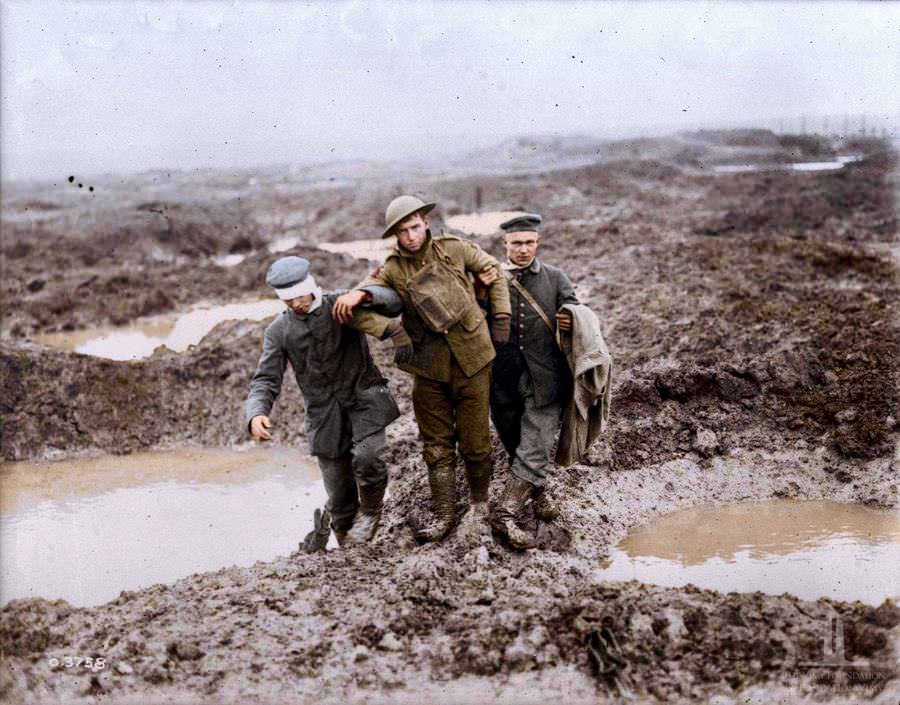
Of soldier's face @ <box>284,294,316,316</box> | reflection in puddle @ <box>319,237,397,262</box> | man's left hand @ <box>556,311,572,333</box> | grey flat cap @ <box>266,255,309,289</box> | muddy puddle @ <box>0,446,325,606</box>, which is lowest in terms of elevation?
muddy puddle @ <box>0,446,325,606</box>

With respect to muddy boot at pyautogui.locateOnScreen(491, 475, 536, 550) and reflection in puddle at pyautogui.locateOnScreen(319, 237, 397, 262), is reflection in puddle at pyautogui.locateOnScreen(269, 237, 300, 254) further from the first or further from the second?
muddy boot at pyautogui.locateOnScreen(491, 475, 536, 550)

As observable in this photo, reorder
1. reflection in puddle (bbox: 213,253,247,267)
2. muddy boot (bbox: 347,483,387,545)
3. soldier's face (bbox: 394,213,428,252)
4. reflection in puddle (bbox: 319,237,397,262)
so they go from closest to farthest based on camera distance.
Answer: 1. soldier's face (bbox: 394,213,428,252)
2. muddy boot (bbox: 347,483,387,545)
3. reflection in puddle (bbox: 319,237,397,262)
4. reflection in puddle (bbox: 213,253,247,267)

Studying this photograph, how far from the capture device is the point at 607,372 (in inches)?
184

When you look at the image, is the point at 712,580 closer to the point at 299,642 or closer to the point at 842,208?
the point at 299,642

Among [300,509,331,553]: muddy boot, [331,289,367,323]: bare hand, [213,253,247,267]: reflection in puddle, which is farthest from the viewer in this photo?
[213,253,247,267]: reflection in puddle

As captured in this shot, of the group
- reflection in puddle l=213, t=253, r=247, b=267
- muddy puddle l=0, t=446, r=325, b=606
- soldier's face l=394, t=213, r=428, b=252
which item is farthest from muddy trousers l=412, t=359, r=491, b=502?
reflection in puddle l=213, t=253, r=247, b=267

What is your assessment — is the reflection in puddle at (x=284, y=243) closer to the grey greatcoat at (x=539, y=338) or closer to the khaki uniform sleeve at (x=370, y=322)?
the grey greatcoat at (x=539, y=338)

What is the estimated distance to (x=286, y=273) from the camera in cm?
449

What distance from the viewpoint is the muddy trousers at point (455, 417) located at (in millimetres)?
4680

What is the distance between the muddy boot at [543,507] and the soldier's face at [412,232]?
5.17 feet

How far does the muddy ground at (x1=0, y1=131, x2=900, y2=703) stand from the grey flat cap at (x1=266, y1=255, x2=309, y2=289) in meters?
1.51

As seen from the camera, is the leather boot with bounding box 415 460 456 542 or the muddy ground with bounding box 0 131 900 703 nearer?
the muddy ground with bounding box 0 131 900 703

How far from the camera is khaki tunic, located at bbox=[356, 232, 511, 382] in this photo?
176 inches

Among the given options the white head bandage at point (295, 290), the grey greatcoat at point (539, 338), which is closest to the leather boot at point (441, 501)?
the grey greatcoat at point (539, 338)
